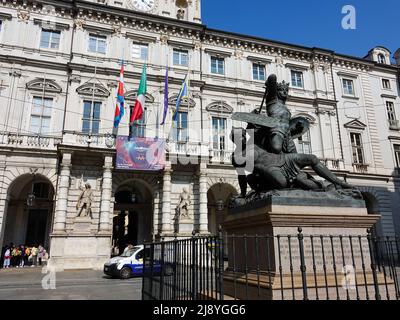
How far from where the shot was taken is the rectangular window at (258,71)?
92.7ft

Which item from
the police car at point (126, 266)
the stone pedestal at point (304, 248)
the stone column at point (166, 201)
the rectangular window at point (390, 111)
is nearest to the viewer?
the stone pedestal at point (304, 248)

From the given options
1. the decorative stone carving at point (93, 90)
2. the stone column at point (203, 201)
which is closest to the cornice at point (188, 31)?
the decorative stone carving at point (93, 90)

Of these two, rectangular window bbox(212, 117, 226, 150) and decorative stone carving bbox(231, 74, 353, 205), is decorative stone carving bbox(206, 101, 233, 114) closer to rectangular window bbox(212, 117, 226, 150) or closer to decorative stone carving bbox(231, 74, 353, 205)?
rectangular window bbox(212, 117, 226, 150)

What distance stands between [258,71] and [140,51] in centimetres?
1034

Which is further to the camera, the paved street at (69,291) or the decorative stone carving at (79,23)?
the decorative stone carving at (79,23)

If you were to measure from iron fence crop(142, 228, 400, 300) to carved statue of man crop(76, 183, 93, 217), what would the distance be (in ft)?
50.4

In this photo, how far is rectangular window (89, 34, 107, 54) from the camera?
78.3 feet

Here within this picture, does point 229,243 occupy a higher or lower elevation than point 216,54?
lower

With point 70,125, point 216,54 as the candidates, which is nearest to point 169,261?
point 70,125

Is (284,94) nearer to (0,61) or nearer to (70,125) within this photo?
(70,125)

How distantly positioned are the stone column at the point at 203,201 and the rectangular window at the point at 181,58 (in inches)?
343

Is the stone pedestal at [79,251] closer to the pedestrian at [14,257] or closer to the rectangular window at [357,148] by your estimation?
the pedestrian at [14,257]
